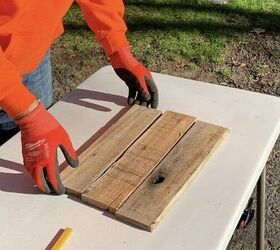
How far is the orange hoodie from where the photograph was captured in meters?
1.13

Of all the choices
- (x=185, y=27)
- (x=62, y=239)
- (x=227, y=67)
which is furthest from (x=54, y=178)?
(x=185, y=27)

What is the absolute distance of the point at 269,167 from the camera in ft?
7.43

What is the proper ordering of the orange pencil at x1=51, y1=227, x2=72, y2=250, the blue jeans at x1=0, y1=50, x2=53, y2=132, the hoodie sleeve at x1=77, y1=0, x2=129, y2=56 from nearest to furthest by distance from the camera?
the orange pencil at x1=51, y1=227, x2=72, y2=250
the hoodie sleeve at x1=77, y1=0, x2=129, y2=56
the blue jeans at x1=0, y1=50, x2=53, y2=132

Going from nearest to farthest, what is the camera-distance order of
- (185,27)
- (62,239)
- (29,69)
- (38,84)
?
(62,239)
(29,69)
(38,84)
(185,27)

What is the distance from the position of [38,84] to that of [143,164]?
55 centimetres

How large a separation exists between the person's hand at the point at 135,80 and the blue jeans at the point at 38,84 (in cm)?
25

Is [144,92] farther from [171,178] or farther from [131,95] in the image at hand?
[171,178]

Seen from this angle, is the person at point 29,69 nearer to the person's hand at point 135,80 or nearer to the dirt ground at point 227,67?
the person's hand at point 135,80

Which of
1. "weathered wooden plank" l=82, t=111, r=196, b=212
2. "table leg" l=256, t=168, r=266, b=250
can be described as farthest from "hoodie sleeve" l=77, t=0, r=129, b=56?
"table leg" l=256, t=168, r=266, b=250

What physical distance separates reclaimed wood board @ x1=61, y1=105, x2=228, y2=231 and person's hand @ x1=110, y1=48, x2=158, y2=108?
0.05 meters

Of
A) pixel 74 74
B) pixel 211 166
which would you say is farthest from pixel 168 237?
pixel 74 74

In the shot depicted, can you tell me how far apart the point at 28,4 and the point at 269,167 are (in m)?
1.36

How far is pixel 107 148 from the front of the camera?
1262mm

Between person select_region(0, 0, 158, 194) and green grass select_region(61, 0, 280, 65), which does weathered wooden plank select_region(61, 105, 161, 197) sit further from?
green grass select_region(61, 0, 280, 65)
